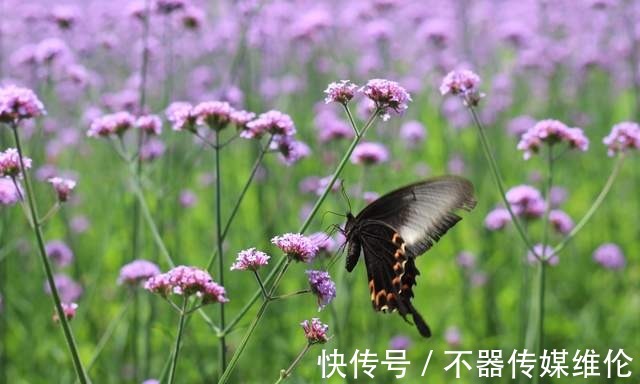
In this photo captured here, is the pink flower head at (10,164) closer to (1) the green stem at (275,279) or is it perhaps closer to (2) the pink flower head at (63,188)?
(2) the pink flower head at (63,188)

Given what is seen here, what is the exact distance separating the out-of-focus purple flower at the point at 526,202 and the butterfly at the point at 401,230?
38.4 inches

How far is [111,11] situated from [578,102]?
380 cm

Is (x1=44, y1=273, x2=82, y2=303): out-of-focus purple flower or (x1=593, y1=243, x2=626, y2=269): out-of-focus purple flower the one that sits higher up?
(x1=593, y1=243, x2=626, y2=269): out-of-focus purple flower

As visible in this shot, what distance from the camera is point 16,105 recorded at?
88.8 inches

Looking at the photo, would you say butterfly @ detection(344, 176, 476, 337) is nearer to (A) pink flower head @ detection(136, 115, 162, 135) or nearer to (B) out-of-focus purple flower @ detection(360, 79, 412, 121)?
(B) out-of-focus purple flower @ detection(360, 79, 412, 121)

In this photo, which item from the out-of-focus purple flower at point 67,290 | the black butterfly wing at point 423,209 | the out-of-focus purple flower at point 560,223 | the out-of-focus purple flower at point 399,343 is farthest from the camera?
the out-of-focus purple flower at point 399,343

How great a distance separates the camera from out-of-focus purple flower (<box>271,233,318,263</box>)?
6.98 feet

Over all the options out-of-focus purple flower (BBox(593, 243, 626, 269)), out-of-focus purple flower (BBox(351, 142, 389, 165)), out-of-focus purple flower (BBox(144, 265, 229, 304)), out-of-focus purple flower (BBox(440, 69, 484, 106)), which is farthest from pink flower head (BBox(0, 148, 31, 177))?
out-of-focus purple flower (BBox(593, 243, 626, 269))

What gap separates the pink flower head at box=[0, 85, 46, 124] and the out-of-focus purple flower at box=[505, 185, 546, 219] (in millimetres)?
1989

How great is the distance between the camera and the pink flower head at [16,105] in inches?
87.6

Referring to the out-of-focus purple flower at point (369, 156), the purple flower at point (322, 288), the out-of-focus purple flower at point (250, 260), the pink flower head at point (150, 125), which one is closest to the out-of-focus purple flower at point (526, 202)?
the out-of-focus purple flower at point (369, 156)

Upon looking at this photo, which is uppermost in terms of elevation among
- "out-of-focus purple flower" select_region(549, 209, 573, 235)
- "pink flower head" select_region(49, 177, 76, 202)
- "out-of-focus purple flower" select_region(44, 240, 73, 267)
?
"out-of-focus purple flower" select_region(549, 209, 573, 235)

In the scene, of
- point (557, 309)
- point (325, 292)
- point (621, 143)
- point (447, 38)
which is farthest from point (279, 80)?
point (325, 292)

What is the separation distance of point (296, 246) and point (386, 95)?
506 mm
